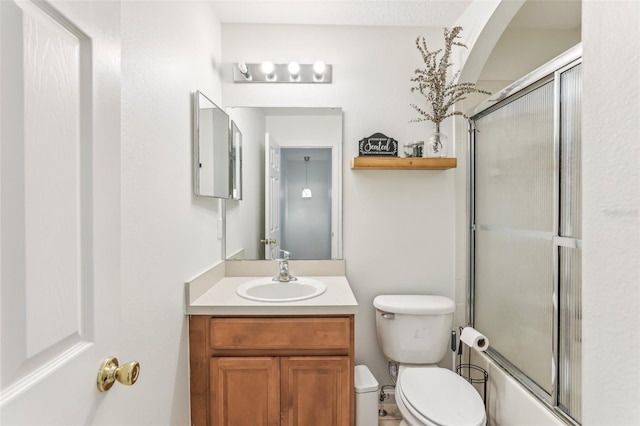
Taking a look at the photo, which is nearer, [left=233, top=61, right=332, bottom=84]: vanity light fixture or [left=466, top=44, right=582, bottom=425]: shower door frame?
[left=466, top=44, right=582, bottom=425]: shower door frame

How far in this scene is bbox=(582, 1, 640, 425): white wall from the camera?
1.49ft

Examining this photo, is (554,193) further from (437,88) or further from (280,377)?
(280,377)

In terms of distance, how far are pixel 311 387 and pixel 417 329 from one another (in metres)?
0.72

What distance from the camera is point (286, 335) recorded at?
4.91ft

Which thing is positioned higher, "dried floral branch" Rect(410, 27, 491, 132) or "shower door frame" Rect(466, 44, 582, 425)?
"dried floral branch" Rect(410, 27, 491, 132)

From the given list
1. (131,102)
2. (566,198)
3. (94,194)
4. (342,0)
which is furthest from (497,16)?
(94,194)

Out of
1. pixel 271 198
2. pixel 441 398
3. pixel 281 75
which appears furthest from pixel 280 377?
pixel 281 75

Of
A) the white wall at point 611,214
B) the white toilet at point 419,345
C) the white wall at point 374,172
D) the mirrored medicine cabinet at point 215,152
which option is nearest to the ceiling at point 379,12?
the white wall at point 374,172

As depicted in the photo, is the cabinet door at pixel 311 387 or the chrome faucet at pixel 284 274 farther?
the chrome faucet at pixel 284 274

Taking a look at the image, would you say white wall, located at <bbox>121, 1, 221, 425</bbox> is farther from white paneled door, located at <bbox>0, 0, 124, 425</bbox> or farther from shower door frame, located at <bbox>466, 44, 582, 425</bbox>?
shower door frame, located at <bbox>466, 44, 582, 425</bbox>

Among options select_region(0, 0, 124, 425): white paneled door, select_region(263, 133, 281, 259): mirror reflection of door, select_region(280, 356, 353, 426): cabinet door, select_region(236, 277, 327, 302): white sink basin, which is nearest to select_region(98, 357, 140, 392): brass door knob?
select_region(0, 0, 124, 425): white paneled door

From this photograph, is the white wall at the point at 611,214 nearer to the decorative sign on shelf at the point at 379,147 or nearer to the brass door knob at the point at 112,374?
the brass door knob at the point at 112,374

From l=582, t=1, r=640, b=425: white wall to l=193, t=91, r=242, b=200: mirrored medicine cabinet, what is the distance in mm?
1483

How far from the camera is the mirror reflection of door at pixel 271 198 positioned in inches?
82.0
